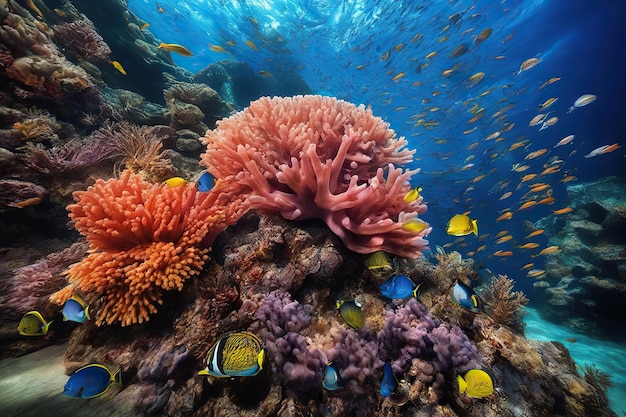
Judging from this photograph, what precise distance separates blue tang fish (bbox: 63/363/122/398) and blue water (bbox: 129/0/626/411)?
12.9 metres

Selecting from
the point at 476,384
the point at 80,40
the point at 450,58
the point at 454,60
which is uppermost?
Result: the point at 454,60

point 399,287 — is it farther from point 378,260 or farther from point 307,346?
point 307,346

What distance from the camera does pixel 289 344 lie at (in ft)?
7.29

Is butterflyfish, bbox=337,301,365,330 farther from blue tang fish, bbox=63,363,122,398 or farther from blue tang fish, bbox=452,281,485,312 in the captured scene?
blue tang fish, bbox=63,363,122,398

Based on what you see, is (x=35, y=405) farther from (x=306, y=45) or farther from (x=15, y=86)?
(x=306, y=45)

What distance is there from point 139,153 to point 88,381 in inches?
129

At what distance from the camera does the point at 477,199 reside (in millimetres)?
31312

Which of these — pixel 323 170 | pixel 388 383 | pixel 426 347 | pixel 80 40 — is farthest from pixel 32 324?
pixel 80 40

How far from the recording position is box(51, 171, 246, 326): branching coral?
2250 mm

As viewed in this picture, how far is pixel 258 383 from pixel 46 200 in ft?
13.5

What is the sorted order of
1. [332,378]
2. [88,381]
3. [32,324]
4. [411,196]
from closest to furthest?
[88,381], [332,378], [32,324], [411,196]

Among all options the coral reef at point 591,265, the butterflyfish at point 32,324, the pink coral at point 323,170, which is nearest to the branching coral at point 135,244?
the butterflyfish at point 32,324

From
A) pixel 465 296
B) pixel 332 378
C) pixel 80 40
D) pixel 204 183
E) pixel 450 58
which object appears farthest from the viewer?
pixel 450 58

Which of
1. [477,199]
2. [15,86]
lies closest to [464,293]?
[15,86]
